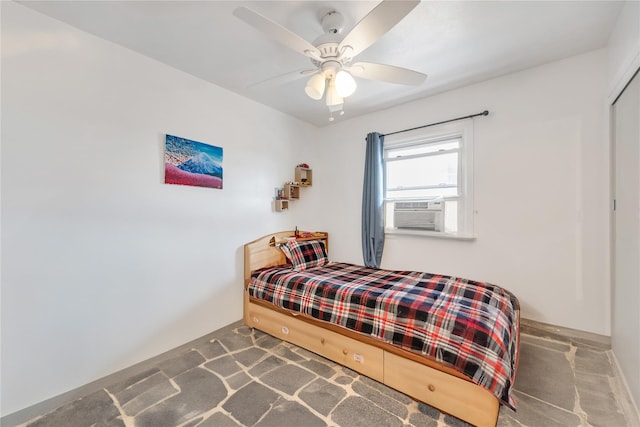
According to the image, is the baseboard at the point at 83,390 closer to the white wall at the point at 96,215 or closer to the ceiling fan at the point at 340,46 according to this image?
the white wall at the point at 96,215

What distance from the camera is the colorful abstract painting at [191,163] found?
7.60 feet

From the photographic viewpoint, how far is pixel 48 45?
1.72 m

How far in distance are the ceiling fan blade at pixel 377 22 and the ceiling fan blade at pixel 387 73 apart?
16 centimetres

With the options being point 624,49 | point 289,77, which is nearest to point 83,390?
point 289,77

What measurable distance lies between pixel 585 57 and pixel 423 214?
1.91 meters

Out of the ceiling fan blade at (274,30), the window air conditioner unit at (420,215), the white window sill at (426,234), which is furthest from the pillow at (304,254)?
the ceiling fan blade at (274,30)

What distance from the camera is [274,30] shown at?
137 cm

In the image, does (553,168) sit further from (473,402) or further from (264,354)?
(264,354)

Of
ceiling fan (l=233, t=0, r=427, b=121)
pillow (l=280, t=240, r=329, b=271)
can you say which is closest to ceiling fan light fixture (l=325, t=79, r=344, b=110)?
ceiling fan (l=233, t=0, r=427, b=121)

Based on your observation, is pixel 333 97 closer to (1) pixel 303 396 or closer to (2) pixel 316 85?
(2) pixel 316 85

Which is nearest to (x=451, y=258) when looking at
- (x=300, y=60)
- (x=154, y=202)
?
(x=300, y=60)

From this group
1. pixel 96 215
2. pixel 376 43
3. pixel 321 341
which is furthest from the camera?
pixel 321 341

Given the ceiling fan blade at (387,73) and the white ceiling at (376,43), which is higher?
the white ceiling at (376,43)

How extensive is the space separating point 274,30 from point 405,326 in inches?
77.4
